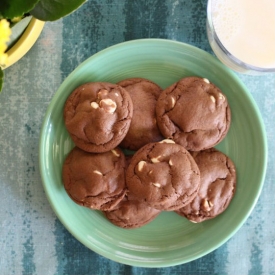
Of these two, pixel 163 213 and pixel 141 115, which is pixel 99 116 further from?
pixel 163 213

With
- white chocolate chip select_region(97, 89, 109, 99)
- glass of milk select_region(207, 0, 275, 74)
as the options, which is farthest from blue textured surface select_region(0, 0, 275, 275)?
white chocolate chip select_region(97, 89, 109, 99)

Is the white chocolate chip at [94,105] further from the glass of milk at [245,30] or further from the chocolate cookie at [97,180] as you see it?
the glass of milk at [245,30]

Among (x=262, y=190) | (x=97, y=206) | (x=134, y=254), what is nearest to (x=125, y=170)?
(x=97, y=206)

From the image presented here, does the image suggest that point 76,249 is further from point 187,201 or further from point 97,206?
point 187,201

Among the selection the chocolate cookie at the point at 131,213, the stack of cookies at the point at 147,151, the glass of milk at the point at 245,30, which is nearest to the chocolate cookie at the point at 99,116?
the stack of cookies at the point at 147,151

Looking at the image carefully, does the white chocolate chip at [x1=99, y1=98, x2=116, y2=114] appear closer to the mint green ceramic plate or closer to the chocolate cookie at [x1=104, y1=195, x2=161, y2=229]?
the mint green ceramic plate

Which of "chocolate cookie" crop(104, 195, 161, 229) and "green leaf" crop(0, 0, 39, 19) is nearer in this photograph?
"green leaf" crop(0, 0, 39, 19)
